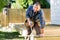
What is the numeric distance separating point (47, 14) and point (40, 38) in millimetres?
12596

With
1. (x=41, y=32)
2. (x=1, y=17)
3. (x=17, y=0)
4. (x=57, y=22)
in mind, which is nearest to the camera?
(x=41, y=32)

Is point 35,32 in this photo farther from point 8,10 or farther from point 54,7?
point 8,10

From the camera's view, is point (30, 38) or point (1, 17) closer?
point (30, 38)

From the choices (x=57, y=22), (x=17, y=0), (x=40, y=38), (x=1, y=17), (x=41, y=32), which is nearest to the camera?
(x=40, y=38)

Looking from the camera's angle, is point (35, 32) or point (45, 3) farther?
point (45, 3)

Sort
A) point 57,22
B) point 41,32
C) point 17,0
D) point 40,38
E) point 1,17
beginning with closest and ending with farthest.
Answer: point 40,38, point 41,32, point 57,22, point 1,17, point 17,0

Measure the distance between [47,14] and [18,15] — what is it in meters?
2.26

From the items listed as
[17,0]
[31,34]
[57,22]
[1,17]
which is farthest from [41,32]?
[17,0]

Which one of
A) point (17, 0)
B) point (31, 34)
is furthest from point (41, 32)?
point (17, 0)

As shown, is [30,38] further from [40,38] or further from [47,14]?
[47,14]

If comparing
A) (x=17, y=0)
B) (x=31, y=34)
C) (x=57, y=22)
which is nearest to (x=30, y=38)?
(x=31, y=34)

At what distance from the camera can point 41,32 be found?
7238mm

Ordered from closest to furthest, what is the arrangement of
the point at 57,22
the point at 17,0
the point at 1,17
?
the point at 57,22 < the point at 1,17 < the point at 17,0

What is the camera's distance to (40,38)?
6.78 m
